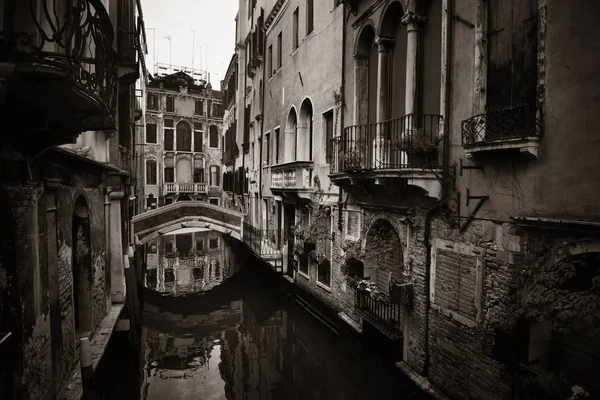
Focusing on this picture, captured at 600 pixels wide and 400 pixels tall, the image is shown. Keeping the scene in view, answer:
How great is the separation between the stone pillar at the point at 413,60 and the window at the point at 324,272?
4.79m

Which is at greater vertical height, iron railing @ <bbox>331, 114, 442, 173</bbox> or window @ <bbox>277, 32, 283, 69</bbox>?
window @ <bbox>277, 32, 283, 69</bbox>

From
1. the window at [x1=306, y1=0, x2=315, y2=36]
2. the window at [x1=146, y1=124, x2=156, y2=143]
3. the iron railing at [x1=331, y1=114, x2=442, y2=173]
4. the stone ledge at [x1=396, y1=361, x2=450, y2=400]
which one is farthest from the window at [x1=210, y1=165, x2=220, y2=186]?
the stone ledge at [x1=396, y1=361, x2=450, y2=400]

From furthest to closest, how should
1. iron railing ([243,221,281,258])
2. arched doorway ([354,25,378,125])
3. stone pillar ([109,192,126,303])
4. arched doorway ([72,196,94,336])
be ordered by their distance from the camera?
iron railing ([243,221,281,258]) → stone pillar ([109,192,126,303]) → arched doorway ([354,25,378,125]) → arched doorway ([72,196,94,336])

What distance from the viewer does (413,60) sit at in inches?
263

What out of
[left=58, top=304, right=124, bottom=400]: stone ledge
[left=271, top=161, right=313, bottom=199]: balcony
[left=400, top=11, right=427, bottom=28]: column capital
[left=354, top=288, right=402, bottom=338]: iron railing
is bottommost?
[left=58, top=304, right=124, bottom=400]: stone ledge

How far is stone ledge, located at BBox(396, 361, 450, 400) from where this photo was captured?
5926 millimetres

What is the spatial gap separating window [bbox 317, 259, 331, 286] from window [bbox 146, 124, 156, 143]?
2583cm

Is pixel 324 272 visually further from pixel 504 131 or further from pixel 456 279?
pixel 504 131

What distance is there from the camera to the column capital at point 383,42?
25.0 ft

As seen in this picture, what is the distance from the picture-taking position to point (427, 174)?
5.90m

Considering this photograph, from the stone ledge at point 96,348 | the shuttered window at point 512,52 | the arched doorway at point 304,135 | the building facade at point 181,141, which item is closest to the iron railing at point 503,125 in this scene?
the shuttered window at point 512,52

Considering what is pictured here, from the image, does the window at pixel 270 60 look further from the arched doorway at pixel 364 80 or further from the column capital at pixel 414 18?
the column capital at pixel 414 18

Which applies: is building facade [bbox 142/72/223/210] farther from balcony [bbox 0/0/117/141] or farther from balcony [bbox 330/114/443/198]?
balcony [bbox 0/0/117/141]

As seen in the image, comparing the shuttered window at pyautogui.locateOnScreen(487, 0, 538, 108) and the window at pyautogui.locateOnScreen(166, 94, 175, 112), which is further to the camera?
the window at pyautogui.locateOnScreen(166, 94, 175, 112)
